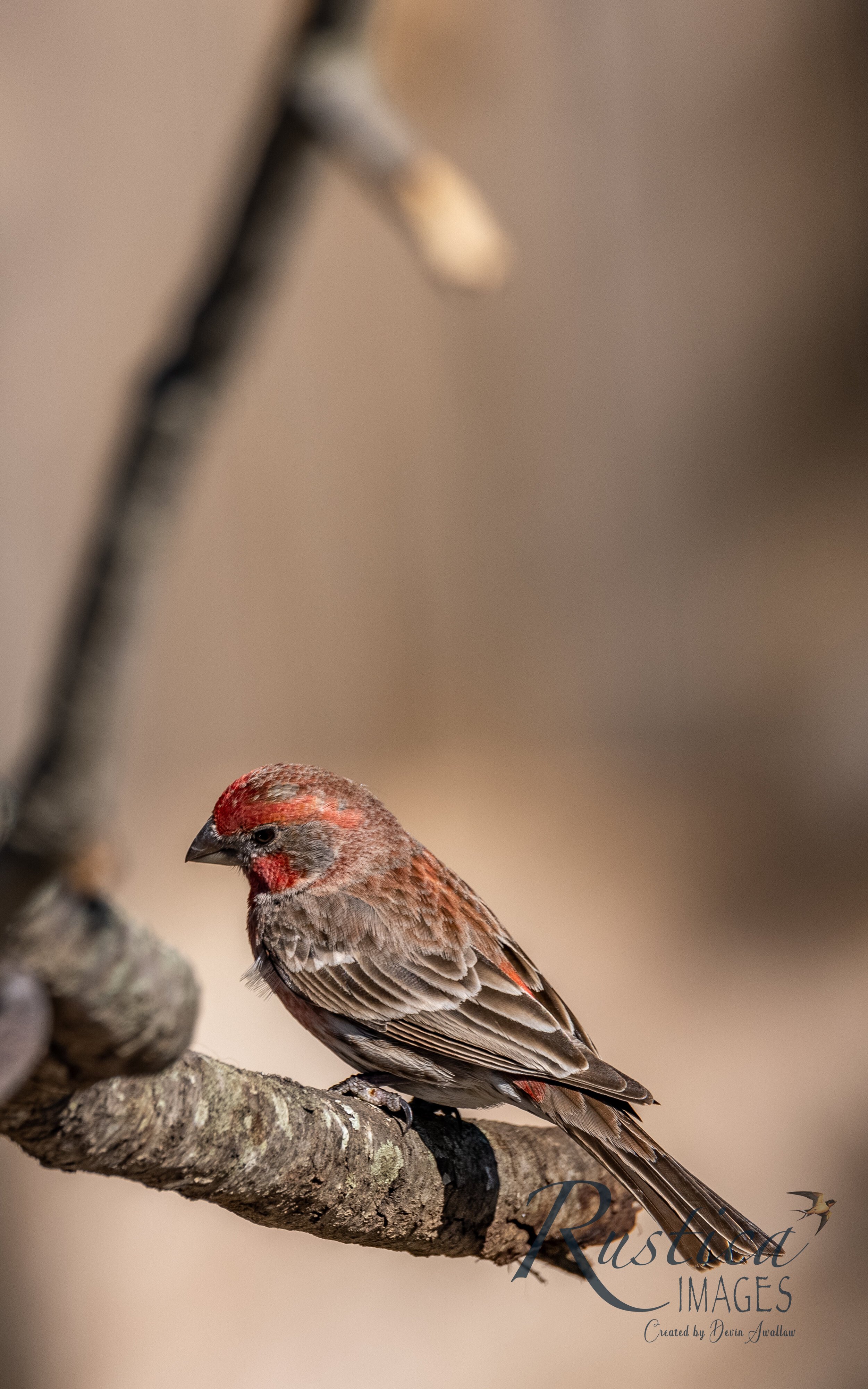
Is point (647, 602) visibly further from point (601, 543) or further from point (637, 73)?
point (637, 73)

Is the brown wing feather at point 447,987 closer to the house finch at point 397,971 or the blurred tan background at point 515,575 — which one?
the house finch at point 397,971

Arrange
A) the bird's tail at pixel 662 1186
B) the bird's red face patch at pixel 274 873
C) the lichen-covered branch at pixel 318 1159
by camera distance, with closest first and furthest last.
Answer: the lichen-covered branch at pixel 318 1159, the bird's tail at pixel 662 1186, the bird's red face patch at pixel 274 873

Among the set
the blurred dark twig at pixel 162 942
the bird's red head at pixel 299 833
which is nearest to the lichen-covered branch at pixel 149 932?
the blurred dark twig at pixel 162 942

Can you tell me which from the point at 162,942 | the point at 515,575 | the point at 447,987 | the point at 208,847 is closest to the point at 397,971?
the point at 447,987

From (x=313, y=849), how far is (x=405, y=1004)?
1.31 ft

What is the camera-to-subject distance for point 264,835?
115 inches

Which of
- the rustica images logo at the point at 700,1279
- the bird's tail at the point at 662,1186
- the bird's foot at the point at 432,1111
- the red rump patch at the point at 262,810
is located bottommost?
the rustica images logo at the point at 700,1279

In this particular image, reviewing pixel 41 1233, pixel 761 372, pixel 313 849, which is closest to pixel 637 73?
pixel 761 372

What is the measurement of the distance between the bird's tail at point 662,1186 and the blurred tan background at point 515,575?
233 cm

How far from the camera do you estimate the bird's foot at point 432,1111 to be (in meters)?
2.68

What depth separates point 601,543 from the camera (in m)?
6.00

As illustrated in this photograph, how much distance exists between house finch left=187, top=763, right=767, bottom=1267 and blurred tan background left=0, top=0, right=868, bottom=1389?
6.49ft

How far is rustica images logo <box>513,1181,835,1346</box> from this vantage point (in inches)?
104

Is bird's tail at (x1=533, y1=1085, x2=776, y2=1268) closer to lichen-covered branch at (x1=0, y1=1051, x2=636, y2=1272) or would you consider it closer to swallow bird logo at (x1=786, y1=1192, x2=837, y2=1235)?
lichen-covered branch at (x1=0, y1=1051, x2=636, y2=1272)
